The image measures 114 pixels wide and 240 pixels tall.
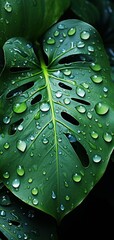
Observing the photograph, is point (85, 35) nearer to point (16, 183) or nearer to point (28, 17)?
point (28, 17)

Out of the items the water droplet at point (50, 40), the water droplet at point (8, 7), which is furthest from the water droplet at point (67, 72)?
the water droplet at point (8, 7)

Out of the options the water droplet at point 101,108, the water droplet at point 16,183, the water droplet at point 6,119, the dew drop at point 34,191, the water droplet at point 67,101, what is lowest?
the dew drop at point 34,191

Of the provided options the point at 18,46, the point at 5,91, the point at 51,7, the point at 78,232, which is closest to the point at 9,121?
the point at 5,91

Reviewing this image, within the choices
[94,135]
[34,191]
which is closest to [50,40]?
[94,135]

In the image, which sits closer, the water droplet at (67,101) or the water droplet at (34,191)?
the water droplet at (34,191)

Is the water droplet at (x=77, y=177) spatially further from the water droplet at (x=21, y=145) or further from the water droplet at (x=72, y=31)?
the water droplet at (x=72, y=31)

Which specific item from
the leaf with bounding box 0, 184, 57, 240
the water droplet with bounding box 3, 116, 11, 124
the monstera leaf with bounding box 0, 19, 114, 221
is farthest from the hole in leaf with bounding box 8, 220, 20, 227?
the water droplet with bounding box 3, 116, 11, 124
